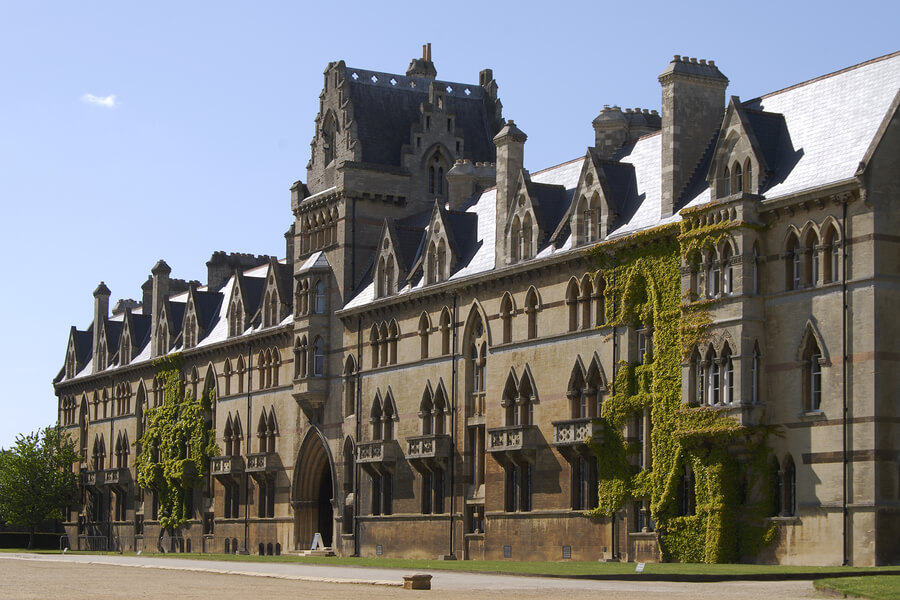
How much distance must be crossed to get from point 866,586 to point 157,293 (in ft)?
236

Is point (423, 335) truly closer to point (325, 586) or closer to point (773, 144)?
point (773, 144)

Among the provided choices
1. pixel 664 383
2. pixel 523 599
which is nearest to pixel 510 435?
pixel 664 383

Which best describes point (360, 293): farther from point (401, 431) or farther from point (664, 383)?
point (664, 383)

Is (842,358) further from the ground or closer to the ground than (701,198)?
closer to the ground

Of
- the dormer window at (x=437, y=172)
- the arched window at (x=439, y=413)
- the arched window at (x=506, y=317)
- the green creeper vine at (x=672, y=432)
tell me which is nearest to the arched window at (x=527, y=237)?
the arched window at (x=506, y=317)

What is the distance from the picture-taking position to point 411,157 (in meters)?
75.9

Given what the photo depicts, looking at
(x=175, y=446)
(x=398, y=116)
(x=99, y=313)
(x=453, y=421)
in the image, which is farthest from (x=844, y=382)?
(x=99, y=313)

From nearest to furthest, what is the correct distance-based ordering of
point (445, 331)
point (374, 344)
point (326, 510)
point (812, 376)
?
1. point (812, 376)
2. point (445, 331)
3. point (374, 344)
4. point (326, 510)

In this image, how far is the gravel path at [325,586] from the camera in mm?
32000

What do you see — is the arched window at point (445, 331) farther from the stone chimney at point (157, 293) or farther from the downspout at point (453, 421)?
the stone chimney at point (157, 293)

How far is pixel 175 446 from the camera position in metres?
91.4

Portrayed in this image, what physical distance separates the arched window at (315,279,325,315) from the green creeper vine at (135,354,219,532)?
50.0 ft

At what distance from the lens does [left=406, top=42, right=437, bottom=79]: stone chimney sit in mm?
83500

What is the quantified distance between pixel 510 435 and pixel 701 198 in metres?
12.5
